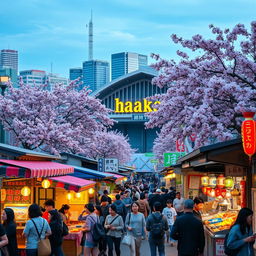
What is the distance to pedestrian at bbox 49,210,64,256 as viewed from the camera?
11891 millimetres

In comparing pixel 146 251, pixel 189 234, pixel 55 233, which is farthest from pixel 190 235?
pixel 146 251

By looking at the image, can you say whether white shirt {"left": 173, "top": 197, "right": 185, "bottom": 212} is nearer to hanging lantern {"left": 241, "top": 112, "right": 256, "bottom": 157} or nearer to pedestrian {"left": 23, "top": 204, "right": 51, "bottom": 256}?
hanging lantern {"left": 241, "top": 112, "right": 256, "bottom": 157}

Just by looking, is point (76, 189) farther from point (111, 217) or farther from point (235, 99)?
point (235, 99)

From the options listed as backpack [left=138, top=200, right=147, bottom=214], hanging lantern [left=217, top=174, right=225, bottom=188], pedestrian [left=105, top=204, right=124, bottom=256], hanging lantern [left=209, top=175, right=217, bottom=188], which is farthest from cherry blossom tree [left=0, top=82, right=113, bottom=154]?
pedestrian [left=105, top=204, right=124, bottom=256]

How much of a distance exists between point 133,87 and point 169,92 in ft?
287

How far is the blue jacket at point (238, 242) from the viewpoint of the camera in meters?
8.45

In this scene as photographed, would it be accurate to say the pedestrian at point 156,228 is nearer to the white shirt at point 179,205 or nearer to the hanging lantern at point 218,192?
the white shirt at point 179,205

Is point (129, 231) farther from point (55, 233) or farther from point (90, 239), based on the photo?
point (55, 233)

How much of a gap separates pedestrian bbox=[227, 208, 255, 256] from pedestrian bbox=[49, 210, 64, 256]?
443 centimetres

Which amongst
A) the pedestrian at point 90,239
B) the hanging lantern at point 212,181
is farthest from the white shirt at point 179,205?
the pedestrian at point 90,239

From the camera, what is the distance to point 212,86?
17.6 m

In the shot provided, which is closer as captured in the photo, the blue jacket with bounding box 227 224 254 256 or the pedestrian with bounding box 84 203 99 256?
the blue jacket with bounding box 227 224 254 256

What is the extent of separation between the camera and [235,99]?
1853 cm

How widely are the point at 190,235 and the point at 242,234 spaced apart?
1339 millimetres
